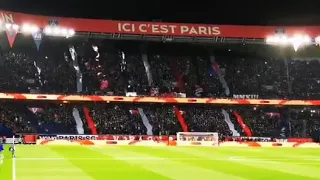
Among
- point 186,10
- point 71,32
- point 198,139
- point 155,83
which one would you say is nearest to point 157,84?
point 155,83

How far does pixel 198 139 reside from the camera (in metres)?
45.0

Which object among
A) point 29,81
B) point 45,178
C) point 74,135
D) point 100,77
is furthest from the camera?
point 100,77

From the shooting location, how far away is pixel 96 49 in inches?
2151

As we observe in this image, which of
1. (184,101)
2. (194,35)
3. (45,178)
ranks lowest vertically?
(45,178)

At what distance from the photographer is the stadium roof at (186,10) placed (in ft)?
162

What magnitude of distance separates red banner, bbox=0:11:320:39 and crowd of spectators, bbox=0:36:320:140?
17.3 ft

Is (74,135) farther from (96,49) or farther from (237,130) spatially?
(237,130)

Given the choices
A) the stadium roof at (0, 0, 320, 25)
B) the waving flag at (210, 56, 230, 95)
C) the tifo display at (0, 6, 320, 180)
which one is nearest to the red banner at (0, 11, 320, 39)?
the tifo display at (0, 6, 320, 180)

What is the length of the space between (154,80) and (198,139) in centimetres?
1114

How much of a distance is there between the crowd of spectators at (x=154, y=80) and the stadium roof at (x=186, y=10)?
3.29 metres

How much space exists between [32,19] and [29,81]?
6671 millimetres

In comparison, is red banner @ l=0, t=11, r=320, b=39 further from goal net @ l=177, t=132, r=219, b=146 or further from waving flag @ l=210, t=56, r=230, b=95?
goal net @ l=177, t=132, r=219, b=146

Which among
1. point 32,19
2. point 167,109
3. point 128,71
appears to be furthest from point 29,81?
point 167,109

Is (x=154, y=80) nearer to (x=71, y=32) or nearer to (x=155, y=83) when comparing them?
(x=155, y=83)
